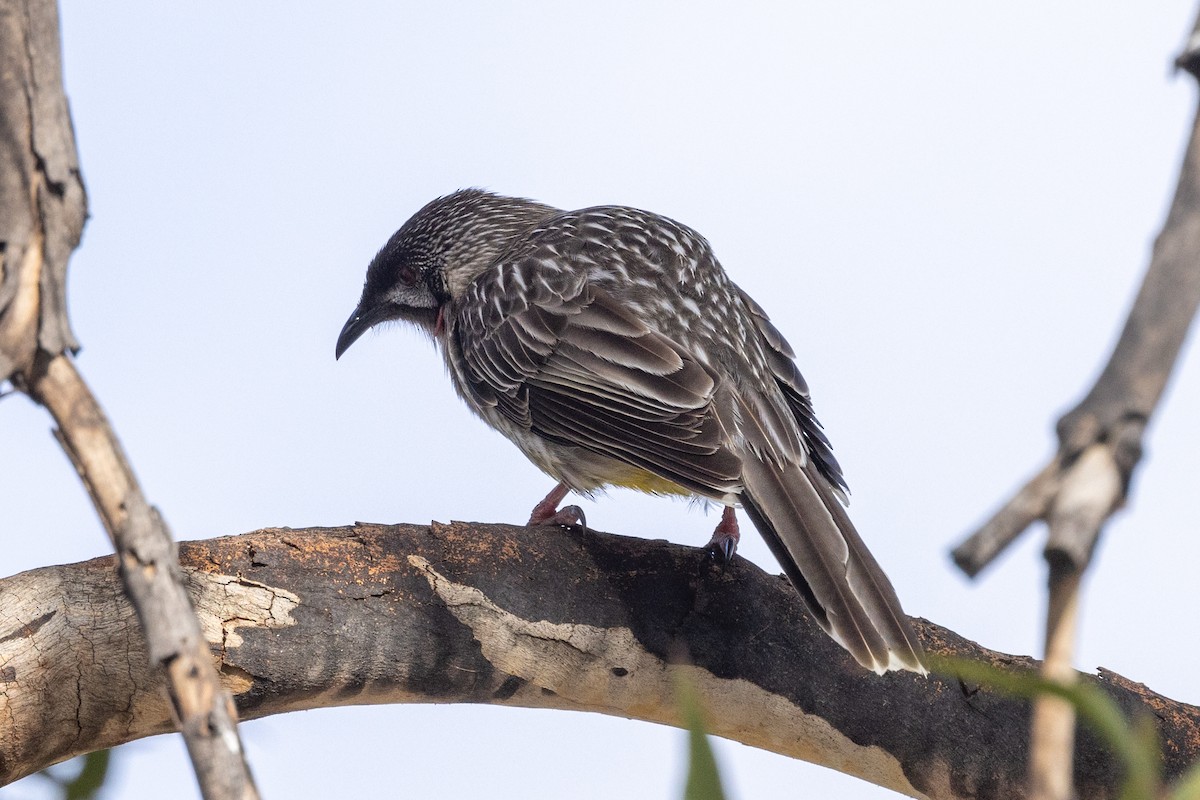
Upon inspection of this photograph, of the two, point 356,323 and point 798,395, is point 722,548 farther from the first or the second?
point 356,323

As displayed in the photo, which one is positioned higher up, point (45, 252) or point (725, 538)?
point (725, 538)

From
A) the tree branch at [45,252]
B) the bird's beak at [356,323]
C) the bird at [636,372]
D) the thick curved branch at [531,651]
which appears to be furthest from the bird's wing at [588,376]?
the tree branch at [45,252]

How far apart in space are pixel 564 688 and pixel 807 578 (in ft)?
2.60

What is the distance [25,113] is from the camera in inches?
62.1

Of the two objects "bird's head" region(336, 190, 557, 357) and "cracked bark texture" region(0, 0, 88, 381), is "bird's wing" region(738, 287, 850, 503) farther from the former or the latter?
"cracked bark texture" region(0, 0, 88, 381)

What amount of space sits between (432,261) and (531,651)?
9.01 ft

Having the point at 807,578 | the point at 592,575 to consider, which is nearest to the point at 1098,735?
the point at 807,578

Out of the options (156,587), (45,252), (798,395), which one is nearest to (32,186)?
(45,252)

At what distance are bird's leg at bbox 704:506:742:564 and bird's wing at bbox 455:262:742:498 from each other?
21 centimetres

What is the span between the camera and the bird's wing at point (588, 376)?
3.84 meters

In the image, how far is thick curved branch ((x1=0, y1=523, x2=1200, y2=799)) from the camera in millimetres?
3057

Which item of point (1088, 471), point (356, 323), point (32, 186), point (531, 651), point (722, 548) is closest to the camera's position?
point (1088, 471)

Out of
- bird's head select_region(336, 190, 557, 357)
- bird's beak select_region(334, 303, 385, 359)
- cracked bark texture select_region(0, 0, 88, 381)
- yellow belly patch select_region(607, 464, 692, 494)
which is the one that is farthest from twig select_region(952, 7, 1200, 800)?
bird's beak select_region(334, 303, 385, 359)

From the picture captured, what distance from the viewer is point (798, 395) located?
4.71 m
